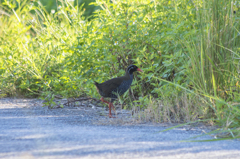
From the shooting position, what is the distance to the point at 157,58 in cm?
504

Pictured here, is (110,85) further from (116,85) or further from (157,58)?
(157,58)

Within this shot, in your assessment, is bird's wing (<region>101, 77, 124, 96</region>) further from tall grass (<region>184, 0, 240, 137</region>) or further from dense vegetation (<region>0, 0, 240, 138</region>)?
tall grass (<region>184, 0, 240, 137</region>)

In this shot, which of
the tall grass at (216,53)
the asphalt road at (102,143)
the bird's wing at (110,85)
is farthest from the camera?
the bird's wing at (110,85)

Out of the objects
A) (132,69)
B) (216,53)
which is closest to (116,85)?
(132,69)

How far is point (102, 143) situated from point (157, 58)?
8.37ft

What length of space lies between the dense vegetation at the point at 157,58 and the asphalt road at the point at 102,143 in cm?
44

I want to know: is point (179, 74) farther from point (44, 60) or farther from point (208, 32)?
point (44, 60)

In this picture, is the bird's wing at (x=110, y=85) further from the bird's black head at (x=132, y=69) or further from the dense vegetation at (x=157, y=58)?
the dense vegetation at (x=157, y=58)

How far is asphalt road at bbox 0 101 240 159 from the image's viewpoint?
7.98 feet

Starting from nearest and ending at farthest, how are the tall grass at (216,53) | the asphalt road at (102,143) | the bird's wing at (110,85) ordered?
1. the asphalt road at (102,143)
2. the tall grass at (216,53)
3. the bird's wing at (110,85)

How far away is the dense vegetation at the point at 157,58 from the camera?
12.3 ft

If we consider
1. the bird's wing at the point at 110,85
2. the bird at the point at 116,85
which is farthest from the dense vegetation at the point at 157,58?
the bird's wing at the point at 110,85

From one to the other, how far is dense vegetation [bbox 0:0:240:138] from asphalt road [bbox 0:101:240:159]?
0.44 meters

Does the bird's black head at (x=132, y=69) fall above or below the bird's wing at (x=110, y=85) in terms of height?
above
